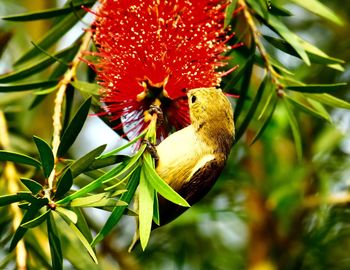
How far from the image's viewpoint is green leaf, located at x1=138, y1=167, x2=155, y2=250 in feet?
5.22

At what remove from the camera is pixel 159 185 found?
5.38ft

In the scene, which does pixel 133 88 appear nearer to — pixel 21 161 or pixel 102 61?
pixel 102 61

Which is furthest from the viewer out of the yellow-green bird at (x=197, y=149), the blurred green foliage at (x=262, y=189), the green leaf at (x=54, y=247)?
the blurred green foliage at (x=262, y=189)

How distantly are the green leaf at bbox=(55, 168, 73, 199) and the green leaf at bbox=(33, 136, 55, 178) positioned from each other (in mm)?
47

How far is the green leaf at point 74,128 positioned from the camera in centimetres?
172

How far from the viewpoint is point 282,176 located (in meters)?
3.45

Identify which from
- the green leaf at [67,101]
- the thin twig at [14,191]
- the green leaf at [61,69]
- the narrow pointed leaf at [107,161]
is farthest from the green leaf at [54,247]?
the green leaf at [61,69]

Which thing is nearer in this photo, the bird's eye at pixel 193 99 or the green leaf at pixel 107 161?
the green leaf at pixel 107 161

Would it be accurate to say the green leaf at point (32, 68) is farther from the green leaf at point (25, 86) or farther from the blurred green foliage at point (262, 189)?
the blurred green foliage at point (262, 189)

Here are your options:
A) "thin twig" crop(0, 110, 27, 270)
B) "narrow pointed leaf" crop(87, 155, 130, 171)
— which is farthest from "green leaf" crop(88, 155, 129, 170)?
"thin twig" crop(0, 110, 27, 270)

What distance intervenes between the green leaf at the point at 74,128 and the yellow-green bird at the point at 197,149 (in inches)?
10.1

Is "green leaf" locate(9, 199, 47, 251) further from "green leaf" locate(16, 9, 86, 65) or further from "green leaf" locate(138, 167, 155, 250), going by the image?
"green leaf" locate(16, 9, 86, 65)

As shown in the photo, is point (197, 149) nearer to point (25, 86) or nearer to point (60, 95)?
point (60, 95)

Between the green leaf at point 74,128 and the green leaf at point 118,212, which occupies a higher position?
the green leaf at point 74,128
